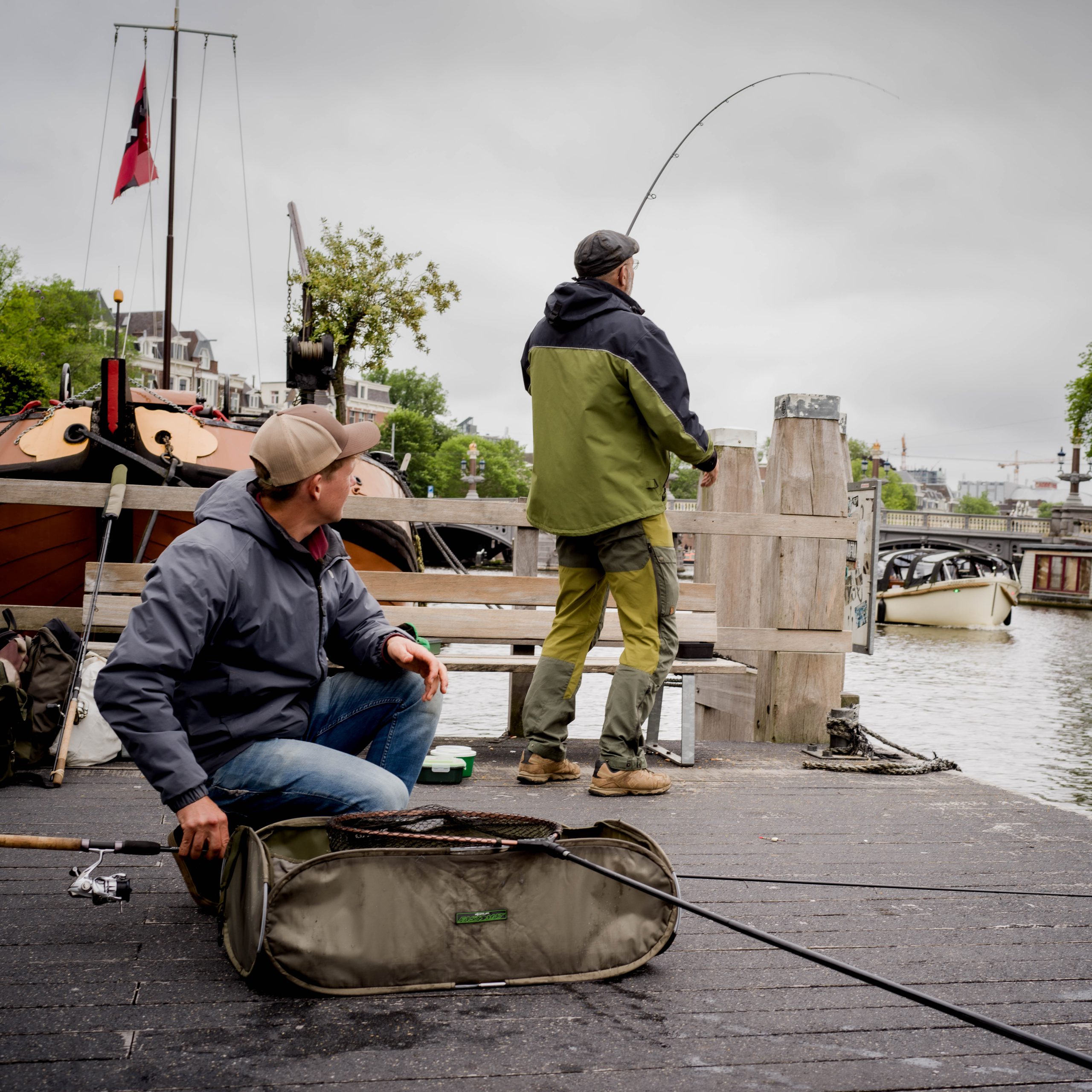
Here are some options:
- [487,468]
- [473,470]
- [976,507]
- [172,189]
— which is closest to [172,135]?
[172,189]

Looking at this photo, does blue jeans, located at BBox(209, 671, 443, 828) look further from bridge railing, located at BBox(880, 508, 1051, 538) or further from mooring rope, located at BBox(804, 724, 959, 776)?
bridge railing, located at BBox(880, 508, 1051, 538)

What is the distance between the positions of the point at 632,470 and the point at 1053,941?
214 cm

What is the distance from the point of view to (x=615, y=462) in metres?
4.25

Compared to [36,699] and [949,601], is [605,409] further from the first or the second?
[949,601]

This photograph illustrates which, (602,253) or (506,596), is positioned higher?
(602,253)

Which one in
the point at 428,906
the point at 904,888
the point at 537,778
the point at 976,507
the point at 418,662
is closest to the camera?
the point at 428,906

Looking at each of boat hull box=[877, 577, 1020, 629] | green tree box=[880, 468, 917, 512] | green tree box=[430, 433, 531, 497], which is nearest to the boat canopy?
boat hull box=[877, 577, 1020, 629]

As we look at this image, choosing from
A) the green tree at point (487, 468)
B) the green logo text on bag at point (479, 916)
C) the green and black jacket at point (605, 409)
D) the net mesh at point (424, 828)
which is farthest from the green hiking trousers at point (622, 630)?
the green tree at point (487, 468)

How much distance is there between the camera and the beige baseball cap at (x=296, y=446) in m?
2.56

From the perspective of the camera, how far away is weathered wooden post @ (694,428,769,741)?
21.2 ft

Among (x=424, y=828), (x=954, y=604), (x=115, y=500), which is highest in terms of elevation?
(x=115, y=500)

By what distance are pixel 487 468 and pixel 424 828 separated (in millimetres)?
87596

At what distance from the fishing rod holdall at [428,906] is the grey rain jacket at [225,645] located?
26 cm

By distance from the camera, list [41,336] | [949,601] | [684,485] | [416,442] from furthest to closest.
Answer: [684,485] < [416,442] < [41,336] < [949,601]
